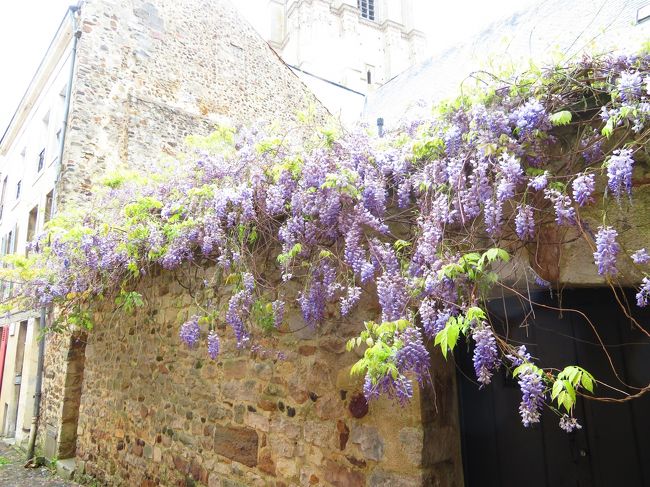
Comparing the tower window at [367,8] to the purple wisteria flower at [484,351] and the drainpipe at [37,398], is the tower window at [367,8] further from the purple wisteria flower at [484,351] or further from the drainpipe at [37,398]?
the purple wisteria flower at [484,351]

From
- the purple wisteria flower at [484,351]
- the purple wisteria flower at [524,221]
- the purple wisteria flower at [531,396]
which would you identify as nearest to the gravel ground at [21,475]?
the purple wisteria flower at [484,351]

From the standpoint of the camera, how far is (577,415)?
2.46m

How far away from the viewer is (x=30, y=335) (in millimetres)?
8422

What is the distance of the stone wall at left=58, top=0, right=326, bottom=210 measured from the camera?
753 centimetres

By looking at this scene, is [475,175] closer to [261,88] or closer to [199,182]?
[199,182]

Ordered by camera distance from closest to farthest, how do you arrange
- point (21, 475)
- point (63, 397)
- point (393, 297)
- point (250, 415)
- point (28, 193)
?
1. point (393, 297)
2. point (250, 415)
3. point (21, 475)
4. point (63, 397)
5. point (28, 193)

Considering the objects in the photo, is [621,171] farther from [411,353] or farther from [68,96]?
[68,96]

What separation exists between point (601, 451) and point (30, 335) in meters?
9.07

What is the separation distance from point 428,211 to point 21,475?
265 inches

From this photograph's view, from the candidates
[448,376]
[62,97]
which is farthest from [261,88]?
[448,376]

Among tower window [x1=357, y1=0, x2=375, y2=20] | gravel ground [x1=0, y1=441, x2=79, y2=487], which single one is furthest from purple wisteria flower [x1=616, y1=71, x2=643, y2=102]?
tower window [x1=357, y1=0, x2=375, y2=20]

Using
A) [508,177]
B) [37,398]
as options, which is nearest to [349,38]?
[37,398]

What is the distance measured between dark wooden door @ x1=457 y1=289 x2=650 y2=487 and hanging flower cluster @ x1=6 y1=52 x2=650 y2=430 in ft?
0.91

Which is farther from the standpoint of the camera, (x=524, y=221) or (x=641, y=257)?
(x=524, y=221)
